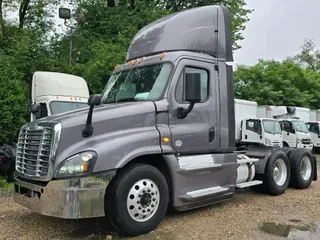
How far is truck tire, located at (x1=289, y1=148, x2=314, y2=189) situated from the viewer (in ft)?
28.1

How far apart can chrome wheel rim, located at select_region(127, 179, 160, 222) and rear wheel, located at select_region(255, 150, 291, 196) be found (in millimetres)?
3465

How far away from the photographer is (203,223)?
569 centimetres

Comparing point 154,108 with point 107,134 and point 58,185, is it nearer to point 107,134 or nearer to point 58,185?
point 107,134

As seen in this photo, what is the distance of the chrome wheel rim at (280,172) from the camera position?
321 inches

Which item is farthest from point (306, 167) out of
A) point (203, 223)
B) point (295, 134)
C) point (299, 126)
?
point (299, 126)

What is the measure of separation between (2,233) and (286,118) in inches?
726

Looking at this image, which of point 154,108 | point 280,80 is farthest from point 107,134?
point 280,80

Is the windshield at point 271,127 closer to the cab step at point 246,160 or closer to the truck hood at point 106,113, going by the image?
the cab step at point 246,160

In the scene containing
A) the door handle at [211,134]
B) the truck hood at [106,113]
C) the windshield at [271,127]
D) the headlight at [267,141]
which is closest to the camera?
the truck hood at [106,113]

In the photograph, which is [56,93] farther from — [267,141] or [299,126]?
[299,126]

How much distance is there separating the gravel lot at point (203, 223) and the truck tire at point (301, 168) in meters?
1.25

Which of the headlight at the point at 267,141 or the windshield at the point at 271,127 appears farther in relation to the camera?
the windshield at the point at 271,127

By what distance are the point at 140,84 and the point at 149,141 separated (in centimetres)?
114

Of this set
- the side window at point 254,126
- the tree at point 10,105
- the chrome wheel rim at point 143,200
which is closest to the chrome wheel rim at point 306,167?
the chrome wheel rim at point 143,200
